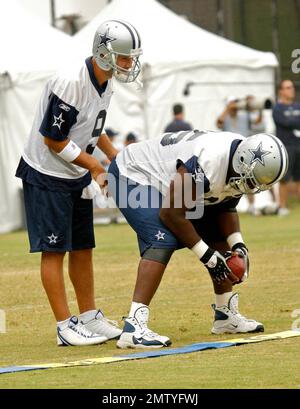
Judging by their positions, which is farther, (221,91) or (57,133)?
(221,91)

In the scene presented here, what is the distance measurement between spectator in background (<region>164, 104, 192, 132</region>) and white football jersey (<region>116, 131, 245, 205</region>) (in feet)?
40.9

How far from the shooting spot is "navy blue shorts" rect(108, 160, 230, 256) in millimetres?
9016

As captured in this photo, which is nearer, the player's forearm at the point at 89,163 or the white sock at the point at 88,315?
the player's forearm at the point at 89,163

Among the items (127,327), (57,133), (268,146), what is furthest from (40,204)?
(268,146)

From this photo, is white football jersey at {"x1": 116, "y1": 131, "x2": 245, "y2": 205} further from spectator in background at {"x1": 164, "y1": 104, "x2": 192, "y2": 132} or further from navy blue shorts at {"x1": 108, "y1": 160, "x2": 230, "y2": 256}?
Answer: spectator in background at {"x1": 164, "y1": 104, "x2": 192, "y2": 132}

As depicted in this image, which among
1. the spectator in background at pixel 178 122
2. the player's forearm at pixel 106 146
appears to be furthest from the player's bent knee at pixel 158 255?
the spectator in background at pixel 178 122

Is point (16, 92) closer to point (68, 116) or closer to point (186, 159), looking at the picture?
point (68, 116)

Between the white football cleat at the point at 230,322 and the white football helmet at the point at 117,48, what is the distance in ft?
6.13

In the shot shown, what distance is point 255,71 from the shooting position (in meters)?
24.3

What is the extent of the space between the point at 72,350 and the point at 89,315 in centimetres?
65

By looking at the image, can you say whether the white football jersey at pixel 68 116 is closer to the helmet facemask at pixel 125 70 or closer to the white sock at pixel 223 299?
the helmet facemask at pixel 125 70

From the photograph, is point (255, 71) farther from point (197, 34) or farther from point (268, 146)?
point (268, 146)

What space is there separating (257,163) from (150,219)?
91 cm

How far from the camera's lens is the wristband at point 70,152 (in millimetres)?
9125
